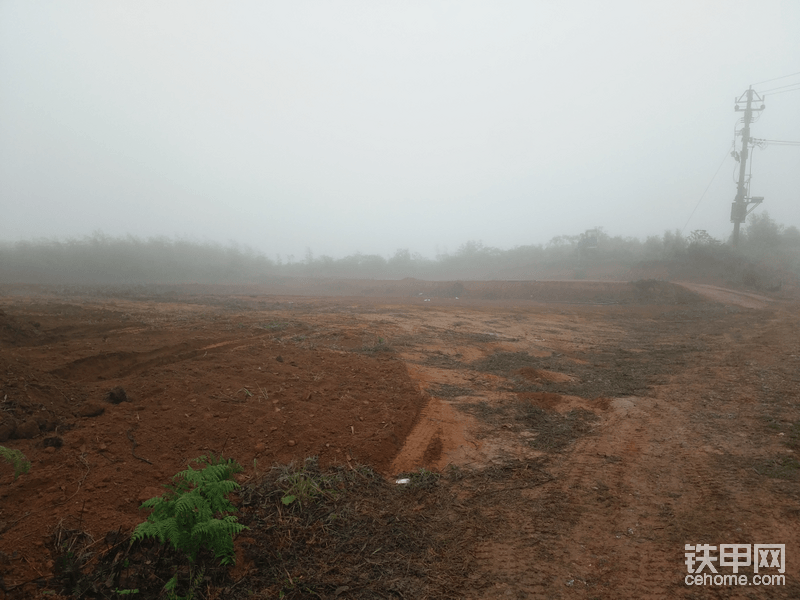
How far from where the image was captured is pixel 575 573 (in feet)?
8.59

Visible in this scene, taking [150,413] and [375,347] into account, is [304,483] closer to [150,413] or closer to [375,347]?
[150,413]

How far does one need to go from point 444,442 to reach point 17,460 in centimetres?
396

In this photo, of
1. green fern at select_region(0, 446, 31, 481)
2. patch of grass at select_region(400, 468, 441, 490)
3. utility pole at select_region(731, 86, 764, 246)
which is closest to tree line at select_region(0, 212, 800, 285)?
utility pole at select_region(731, 86, 764, 246)

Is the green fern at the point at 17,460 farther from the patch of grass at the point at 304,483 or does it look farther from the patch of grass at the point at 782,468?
the patch of grass at the point at 782,468

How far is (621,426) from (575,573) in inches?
121

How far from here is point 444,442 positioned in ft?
15.4

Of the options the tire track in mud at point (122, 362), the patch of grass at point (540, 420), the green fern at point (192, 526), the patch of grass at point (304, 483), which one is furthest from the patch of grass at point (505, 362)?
the green fern at point (192, 526)

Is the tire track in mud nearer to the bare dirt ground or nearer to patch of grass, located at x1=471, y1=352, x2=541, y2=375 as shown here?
the bare dirt ground

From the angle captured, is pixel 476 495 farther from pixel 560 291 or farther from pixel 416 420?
pixel 560 291

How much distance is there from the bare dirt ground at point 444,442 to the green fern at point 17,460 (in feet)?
0.29

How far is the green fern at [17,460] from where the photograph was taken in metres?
2.79

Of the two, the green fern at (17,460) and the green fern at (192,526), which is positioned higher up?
the green fern at (17,460)

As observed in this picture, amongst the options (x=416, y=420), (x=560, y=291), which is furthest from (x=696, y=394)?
(x=560, y=291)

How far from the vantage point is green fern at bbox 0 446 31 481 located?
279cm
